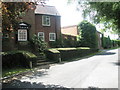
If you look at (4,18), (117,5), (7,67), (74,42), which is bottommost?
(7,67)

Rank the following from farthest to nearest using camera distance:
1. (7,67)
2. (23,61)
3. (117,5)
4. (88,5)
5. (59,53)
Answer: (59,53), (23,61), (7,67), (88,5), (117,5)

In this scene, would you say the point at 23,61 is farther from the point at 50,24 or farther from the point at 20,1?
the point at 50,24

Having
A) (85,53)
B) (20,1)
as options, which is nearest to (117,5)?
(20,1)

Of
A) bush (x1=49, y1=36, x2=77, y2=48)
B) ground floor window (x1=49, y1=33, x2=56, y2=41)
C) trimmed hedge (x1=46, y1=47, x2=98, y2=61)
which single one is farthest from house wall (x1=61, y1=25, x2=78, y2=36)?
trimmed hedge (x1=46, y1=47, x2=98, y2=61)

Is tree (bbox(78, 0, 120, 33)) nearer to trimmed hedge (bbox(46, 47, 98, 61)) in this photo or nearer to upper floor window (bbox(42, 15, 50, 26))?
trimmed hedge (bbox(46, 47, 98, 61))

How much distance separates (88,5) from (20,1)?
14.4ft

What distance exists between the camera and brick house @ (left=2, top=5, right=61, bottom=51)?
17.1 meters

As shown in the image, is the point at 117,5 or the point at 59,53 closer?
the point at 117,5

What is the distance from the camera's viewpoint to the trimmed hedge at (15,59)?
10.9 m

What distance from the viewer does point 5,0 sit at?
6.64m

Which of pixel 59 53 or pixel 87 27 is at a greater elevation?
pixel 87 27

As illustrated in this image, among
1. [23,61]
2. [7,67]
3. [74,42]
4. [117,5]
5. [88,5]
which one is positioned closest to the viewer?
[117,5]

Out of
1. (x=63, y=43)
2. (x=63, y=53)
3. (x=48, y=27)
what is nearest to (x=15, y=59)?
(x=63, y=53)

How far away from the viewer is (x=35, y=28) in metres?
20.2
